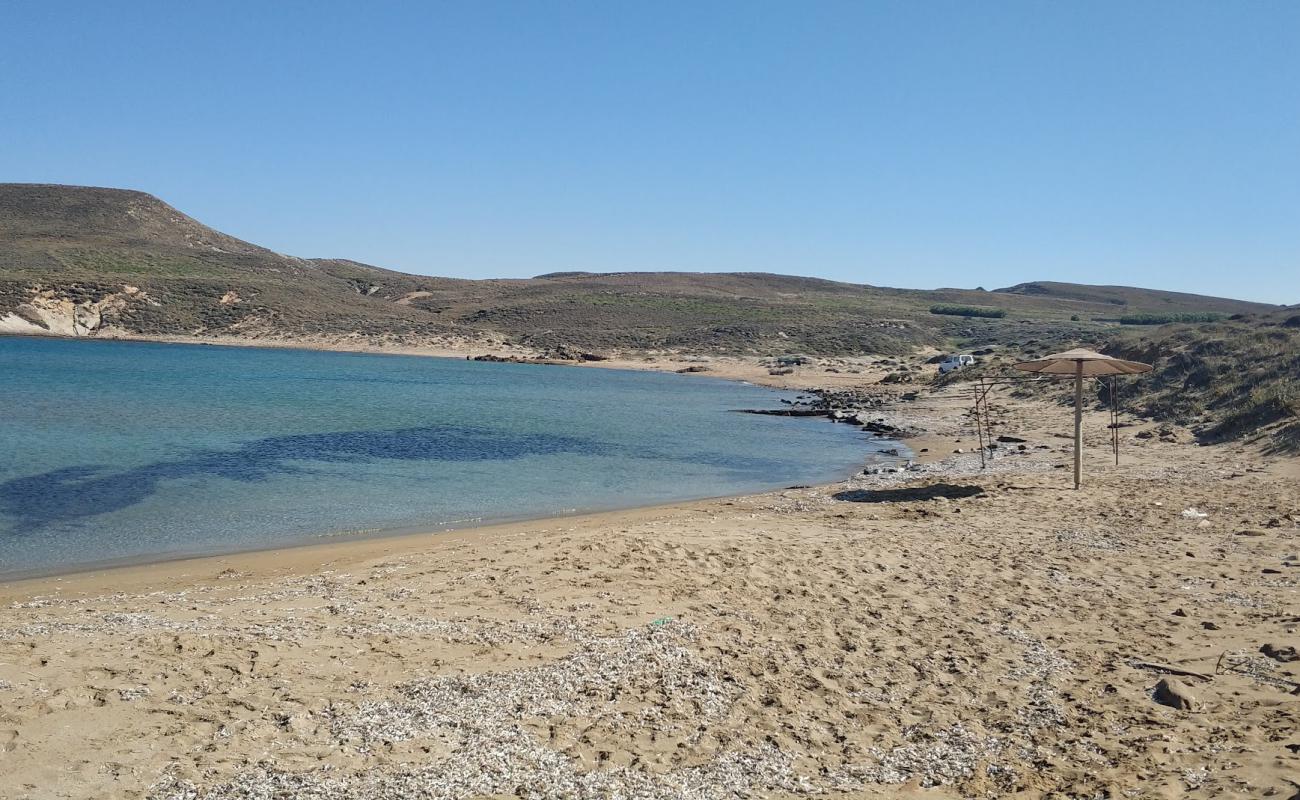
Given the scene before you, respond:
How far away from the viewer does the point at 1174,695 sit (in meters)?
6.10

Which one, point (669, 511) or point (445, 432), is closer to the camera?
point (669, 511)

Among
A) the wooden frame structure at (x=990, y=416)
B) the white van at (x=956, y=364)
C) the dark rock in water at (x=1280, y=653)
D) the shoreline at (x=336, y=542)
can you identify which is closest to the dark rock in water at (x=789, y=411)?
the wooden frame structure at (x=990, y=416)

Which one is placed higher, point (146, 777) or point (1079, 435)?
point (1079, 435)

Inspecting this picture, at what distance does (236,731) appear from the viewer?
5.39 m

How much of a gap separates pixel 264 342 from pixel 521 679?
6467 cm

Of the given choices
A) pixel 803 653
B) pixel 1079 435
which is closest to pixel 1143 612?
pixel 803 653

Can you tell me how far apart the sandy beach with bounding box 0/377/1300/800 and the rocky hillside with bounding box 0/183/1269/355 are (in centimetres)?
5428

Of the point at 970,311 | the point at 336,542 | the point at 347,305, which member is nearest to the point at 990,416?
the point at 336,542

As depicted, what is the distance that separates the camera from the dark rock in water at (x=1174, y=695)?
6.01 m

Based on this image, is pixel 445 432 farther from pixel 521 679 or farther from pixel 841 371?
pixel 841 371

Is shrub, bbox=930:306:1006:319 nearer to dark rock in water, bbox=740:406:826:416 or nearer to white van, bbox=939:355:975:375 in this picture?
white van, bbox=939:355:975:375

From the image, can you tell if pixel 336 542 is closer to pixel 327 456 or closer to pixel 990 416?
pixel 327 456

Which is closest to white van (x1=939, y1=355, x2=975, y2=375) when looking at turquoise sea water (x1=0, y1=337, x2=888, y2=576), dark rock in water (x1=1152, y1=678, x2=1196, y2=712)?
turquoise sea water (x1=0, y1=337, x2=888, y2=576)

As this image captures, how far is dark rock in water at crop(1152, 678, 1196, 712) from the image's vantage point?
6.01 meters
